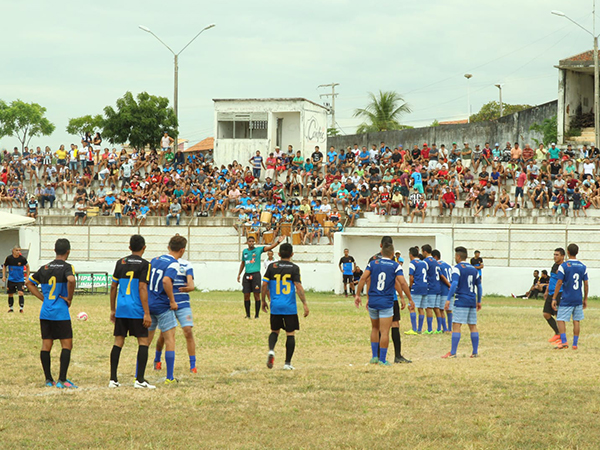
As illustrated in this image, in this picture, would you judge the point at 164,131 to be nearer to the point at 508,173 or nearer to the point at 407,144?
the point at 407,144

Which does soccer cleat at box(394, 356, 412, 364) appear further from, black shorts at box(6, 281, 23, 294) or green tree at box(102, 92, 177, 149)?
green tree at box(102, 92, 177, 149)

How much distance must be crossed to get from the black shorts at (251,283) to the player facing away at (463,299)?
7.17 m

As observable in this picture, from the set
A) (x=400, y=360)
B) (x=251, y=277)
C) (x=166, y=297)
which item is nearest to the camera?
(x=166, y=297)

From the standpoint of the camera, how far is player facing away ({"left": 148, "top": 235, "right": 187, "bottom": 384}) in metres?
10.2

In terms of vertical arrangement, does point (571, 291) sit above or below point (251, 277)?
above

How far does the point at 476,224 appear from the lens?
31609 millimetres

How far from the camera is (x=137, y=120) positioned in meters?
45.1

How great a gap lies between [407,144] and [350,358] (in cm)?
3748

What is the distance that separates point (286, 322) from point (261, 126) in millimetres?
33410

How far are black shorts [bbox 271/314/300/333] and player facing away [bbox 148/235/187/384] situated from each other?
1.82 metres

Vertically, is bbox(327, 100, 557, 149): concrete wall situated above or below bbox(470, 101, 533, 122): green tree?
below

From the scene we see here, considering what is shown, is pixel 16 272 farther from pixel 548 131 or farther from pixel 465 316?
pixel 548 131

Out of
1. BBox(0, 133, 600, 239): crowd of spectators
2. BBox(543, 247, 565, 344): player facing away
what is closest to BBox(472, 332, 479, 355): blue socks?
BBox(543, 247, 565, 344): player facing away

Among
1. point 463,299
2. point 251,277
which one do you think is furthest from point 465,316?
point 251,277
